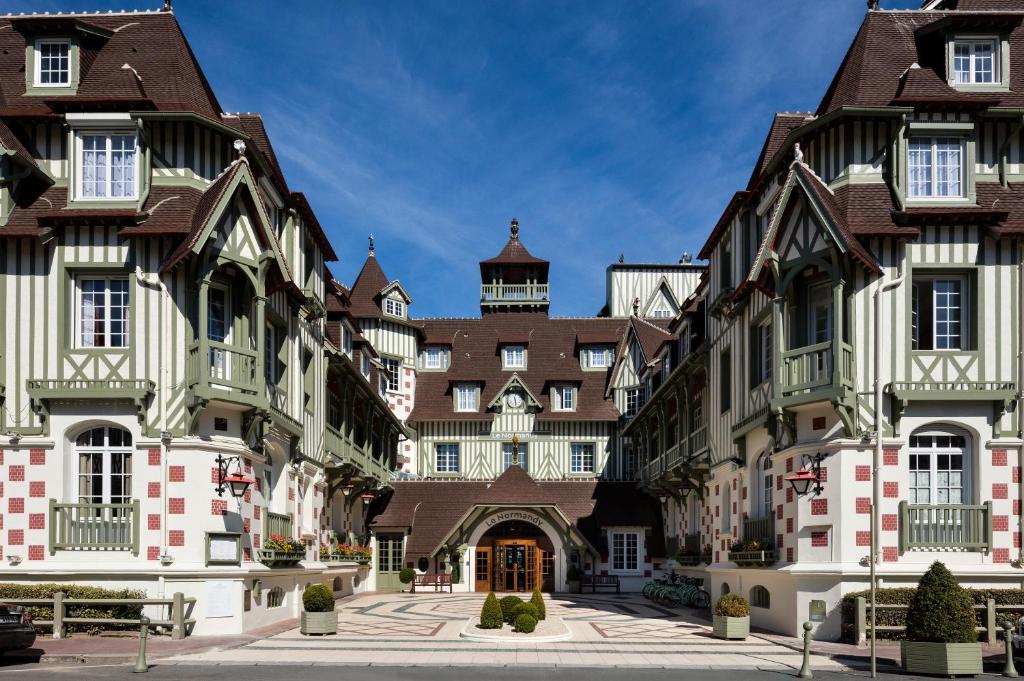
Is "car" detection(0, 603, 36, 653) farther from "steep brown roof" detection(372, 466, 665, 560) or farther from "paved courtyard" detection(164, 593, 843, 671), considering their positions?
"steep brown roof" detection(372, 466, 665, 560)

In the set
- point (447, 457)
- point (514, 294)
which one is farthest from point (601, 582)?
point (514, 294)

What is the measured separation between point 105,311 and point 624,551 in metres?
24.8

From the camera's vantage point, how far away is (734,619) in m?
19.4

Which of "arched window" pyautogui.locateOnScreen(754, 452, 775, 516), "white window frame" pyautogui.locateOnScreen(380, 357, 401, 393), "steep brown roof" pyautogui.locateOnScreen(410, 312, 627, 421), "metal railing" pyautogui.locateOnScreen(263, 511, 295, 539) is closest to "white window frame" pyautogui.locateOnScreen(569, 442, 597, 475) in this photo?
"steep brown roof" pyautogui.locateOnScreen(410, 312, 627, 421)

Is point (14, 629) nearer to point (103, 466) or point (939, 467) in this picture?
point (103, 466)

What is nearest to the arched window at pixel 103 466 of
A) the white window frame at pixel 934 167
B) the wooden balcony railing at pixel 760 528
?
the wooden balcony railing at pixel 760 528

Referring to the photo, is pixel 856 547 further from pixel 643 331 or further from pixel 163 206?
pixel 643 331

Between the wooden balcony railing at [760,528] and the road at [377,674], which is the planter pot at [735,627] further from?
the road at [377,674]

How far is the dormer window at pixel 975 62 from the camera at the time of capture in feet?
66.0

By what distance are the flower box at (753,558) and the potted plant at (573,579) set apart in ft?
52.1

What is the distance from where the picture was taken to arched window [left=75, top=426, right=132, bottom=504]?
19500mm

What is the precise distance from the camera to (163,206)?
19.7 metres

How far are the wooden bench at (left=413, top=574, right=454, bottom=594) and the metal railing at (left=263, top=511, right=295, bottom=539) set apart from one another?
13804 mm

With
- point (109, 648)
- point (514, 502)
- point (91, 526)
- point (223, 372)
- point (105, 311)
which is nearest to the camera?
point (109, 648)
